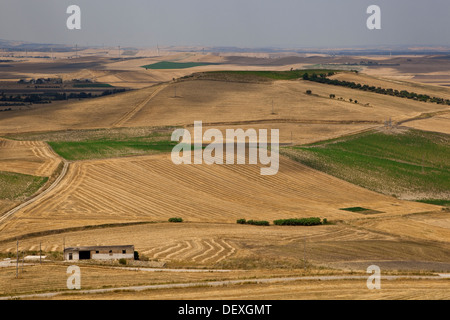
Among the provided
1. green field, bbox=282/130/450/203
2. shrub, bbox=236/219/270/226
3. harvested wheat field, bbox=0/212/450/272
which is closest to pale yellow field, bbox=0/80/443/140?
green field, bbox=282/130/450/203

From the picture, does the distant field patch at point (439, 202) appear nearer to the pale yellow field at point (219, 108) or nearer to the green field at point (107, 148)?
the green field at point (107, 148)

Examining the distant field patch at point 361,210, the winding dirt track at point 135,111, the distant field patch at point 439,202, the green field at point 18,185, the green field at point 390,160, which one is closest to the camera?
the green field at point 18,185

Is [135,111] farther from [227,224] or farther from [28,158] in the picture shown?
[227,224]

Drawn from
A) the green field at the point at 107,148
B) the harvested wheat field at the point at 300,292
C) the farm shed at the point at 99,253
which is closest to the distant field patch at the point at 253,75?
the green field at the point at 107,148

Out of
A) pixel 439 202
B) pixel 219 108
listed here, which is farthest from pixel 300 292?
pixel 219 108
